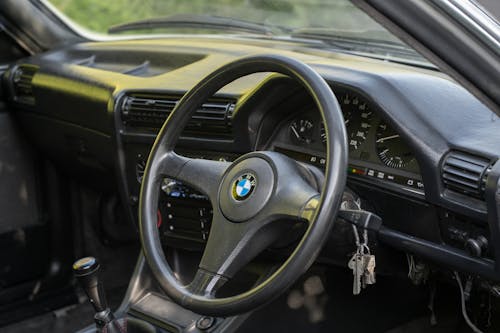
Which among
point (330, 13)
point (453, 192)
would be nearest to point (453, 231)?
point (453, 192)

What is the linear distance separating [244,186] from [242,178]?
0.02 metres

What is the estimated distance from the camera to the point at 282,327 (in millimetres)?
2166

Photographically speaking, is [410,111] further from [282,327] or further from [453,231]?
[282,327]

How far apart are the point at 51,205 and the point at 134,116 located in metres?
0.89

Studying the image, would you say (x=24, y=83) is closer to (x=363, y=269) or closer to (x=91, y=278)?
(x=91, y=278)

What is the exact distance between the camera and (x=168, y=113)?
7.09ft

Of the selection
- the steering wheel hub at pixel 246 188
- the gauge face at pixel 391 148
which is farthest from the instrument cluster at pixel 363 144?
the steering wheel hub at pixel 246 188

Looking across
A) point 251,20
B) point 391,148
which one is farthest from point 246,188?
point 251,20

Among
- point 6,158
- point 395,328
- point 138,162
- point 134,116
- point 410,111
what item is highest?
point 410,111

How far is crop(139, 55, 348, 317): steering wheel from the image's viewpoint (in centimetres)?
139

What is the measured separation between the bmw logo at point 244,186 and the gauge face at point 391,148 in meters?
0.37

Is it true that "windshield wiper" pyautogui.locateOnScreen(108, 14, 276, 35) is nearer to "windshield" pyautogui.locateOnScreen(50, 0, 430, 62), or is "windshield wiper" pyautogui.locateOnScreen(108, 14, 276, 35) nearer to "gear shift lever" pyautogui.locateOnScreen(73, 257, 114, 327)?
"windshield" pyautogui.locateOnScreen(50, 0, 430, 62)

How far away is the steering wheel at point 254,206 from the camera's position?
4.57 feet

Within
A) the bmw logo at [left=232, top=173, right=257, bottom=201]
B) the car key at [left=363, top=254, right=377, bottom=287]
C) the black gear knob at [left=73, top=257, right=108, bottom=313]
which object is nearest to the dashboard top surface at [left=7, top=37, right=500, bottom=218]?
the car key at [left=363, top=254, right=377, bottom=287]
